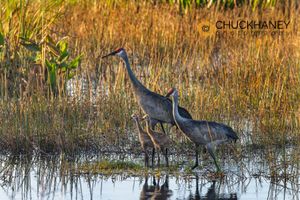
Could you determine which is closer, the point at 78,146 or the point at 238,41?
the point at 78,146

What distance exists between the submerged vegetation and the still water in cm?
59

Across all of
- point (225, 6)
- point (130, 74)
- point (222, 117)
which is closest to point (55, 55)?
point (130, 74)

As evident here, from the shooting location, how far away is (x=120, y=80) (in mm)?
11008

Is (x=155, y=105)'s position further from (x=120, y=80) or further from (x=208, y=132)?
(x=120, y=80)

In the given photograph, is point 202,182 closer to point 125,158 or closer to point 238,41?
point 125,158

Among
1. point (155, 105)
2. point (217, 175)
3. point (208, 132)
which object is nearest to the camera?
point (217, 175)

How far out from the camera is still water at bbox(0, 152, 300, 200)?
7.71m

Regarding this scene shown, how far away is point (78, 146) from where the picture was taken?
930cm

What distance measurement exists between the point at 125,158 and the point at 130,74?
112 cm

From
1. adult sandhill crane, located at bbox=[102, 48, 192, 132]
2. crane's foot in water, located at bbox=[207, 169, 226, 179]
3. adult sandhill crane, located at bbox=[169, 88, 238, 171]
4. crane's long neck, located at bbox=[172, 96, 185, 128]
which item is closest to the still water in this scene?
crane's foot in water, located at bbox=[207, 169, 226, 179]

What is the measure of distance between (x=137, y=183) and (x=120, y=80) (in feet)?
9.77

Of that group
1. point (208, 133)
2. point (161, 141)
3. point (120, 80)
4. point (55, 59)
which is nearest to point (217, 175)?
point (208, 133)

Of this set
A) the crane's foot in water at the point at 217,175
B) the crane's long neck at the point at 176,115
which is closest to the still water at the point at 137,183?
the crane's foot in water at the point at 217,175

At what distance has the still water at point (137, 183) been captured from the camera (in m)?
7.71
